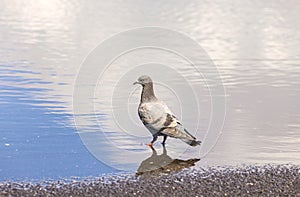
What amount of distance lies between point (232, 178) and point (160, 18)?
16696 mm

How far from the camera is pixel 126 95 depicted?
42.6 feet

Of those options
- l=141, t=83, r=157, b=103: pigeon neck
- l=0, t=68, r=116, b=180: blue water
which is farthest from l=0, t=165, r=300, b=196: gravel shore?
l=141, t=83, r=157, b=103: pigeon neck

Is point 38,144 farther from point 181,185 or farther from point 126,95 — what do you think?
point 126,95

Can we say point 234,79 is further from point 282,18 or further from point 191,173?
point 282,18

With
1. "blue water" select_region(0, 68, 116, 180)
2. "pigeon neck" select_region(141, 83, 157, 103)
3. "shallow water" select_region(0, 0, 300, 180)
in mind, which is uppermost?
"pigeon neck" select_region(141, 83, 157, 103)

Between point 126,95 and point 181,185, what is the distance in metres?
4.99

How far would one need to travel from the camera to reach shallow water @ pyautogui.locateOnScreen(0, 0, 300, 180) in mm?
9719

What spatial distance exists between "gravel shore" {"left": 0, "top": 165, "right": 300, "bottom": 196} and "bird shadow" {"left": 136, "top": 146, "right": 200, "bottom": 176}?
117 millimetres

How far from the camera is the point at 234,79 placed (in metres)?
15.2

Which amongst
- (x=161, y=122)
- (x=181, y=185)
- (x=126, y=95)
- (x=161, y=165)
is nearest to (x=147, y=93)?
(x=161, y=122)

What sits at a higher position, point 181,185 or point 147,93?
point 147,93

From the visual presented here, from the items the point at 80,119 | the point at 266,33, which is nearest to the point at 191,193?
the point at 80,119

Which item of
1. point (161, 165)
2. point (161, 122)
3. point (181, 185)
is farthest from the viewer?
point (161, 122)

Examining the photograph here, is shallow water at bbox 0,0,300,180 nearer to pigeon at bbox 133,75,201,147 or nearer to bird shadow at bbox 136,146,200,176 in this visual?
bird shadow at bbox 136,146,200,176
